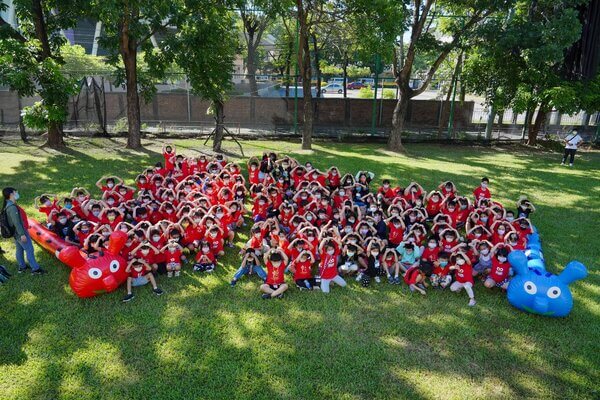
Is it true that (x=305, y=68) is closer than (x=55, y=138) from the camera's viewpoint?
No

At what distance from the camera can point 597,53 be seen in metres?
20.2

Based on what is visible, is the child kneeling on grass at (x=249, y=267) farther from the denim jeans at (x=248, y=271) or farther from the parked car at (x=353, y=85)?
the parked car at (x=353, y=85)

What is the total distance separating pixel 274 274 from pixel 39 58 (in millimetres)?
14365

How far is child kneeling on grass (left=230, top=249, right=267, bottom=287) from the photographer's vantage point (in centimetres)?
807

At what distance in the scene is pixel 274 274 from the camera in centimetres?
762

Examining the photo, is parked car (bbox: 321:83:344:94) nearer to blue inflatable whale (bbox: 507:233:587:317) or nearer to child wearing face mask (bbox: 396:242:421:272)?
child wearing face mask (bbox: 396:242:421:272)

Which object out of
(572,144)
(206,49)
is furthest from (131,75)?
(572,144)

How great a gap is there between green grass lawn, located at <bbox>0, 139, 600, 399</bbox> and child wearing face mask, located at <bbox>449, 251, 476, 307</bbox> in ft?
0.62

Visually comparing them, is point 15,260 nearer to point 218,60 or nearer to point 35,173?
point 35,173

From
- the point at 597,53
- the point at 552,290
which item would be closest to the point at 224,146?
the point at 552,290

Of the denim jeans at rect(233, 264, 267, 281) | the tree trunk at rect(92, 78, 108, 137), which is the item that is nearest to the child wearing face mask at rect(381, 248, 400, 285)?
the denim jeans at rect(233, 264, 267, 281)

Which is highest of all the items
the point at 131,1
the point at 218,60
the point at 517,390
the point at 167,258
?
the point at 131,1

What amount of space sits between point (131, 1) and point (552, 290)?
1410 cm

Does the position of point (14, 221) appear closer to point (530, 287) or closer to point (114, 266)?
point (114, 266)
